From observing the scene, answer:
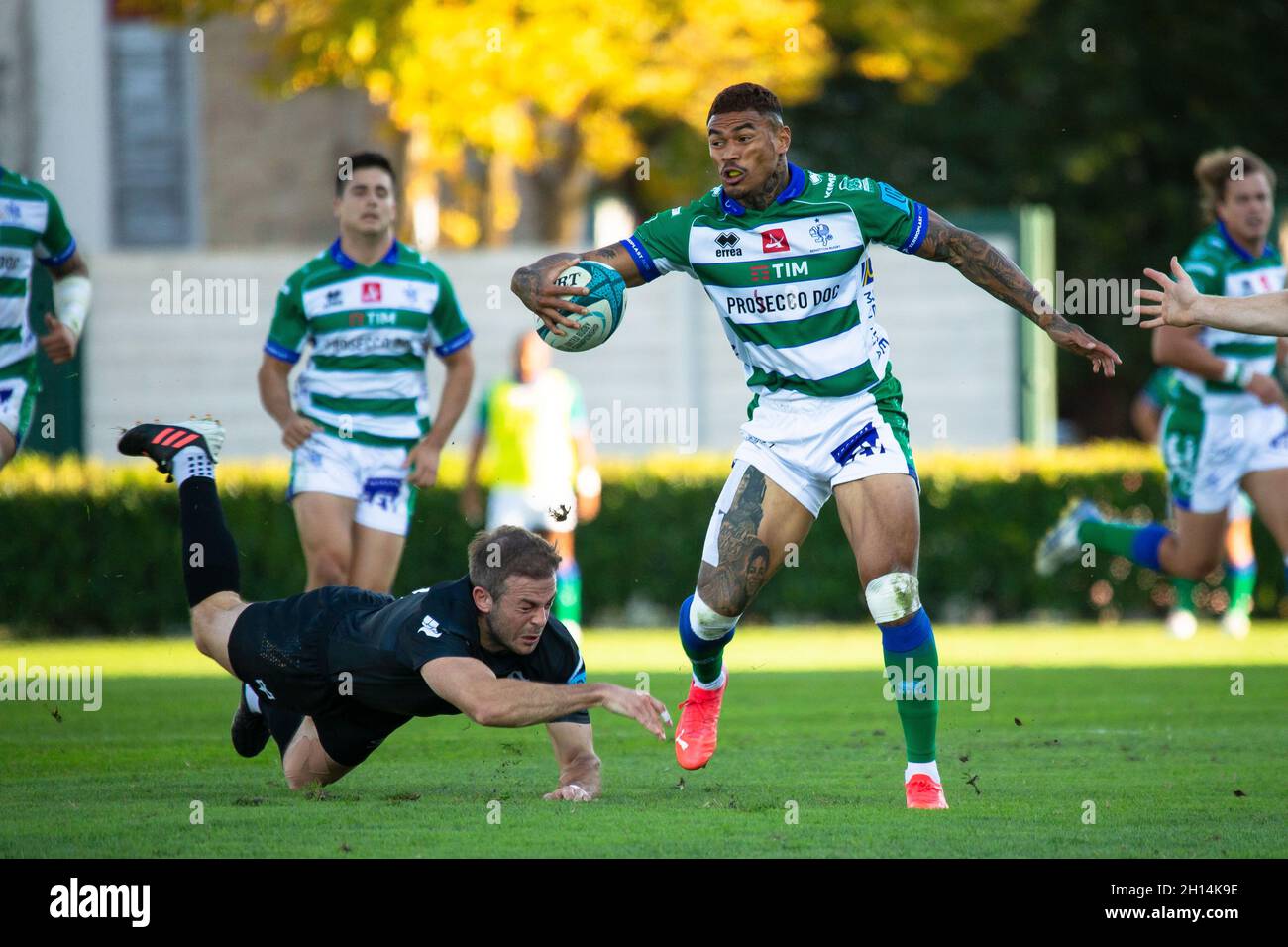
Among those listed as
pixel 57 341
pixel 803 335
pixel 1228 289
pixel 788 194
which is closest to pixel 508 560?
pixel 803 335

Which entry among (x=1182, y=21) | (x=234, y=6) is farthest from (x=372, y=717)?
(x=1182, y=21)

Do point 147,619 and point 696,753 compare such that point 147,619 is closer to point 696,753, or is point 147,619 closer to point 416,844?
point 696,753

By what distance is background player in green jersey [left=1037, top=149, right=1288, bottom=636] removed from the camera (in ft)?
38.8

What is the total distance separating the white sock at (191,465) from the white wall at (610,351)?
11540mm

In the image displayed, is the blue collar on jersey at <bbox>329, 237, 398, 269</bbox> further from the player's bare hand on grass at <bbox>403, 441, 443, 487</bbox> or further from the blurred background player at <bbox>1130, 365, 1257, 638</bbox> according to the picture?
the blurred background player at <bbox>1130, 365, 1257, 638</bbox>

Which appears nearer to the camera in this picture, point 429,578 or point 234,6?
point 429,578

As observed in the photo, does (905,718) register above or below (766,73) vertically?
below

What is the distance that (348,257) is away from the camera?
10438 mm

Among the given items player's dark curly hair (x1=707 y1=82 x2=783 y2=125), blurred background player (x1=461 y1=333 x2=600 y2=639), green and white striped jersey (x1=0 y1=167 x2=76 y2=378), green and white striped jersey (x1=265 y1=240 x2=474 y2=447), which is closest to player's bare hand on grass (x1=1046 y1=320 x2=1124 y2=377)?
player's dark curly hair (x1=707 y1=82 x2=783 y2=125)

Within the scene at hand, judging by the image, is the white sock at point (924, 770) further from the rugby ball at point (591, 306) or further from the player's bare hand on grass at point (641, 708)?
the rugby ball at point (591, 306)

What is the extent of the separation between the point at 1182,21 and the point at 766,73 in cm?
1031

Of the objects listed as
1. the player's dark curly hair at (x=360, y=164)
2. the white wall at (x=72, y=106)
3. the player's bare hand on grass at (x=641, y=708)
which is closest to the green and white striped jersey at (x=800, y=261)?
the player's bare hand on grass at (x=641, y=708)

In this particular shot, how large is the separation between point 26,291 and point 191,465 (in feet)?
5.38

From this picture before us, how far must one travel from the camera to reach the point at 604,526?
18.3 meters
